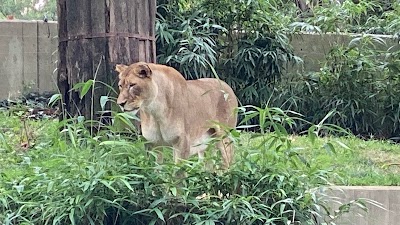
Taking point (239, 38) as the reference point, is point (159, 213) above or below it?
below

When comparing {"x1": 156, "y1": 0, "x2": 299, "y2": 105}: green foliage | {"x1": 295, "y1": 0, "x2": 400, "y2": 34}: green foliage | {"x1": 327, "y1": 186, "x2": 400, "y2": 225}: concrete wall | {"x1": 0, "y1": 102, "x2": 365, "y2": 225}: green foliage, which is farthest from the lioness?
{"x1": 295, "y1": 0, "x2": 400, "y2": 34}: green foliage

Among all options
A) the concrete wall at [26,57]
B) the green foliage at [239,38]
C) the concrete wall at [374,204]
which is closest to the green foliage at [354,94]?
the green foliage at [239,38]

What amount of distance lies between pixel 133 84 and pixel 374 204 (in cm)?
179

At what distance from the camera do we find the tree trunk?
5.31 metres

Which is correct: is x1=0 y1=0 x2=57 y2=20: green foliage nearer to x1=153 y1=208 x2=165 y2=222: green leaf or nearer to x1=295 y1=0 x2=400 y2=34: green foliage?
x1=295 y1=0 x2=400 y2=34: green foliage

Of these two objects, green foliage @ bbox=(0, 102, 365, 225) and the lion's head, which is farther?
the lion's head

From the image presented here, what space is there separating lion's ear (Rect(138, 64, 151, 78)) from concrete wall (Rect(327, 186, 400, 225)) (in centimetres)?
142

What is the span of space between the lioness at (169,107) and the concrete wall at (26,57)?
177 inches

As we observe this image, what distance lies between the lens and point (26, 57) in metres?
9.76

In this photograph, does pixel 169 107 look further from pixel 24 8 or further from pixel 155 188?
pixel 24 8

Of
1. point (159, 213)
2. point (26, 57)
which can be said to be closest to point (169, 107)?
point (159, 213)

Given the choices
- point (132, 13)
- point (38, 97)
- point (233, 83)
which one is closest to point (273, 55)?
point (233, 83)

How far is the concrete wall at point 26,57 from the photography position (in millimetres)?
9625

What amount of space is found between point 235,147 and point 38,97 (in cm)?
527
